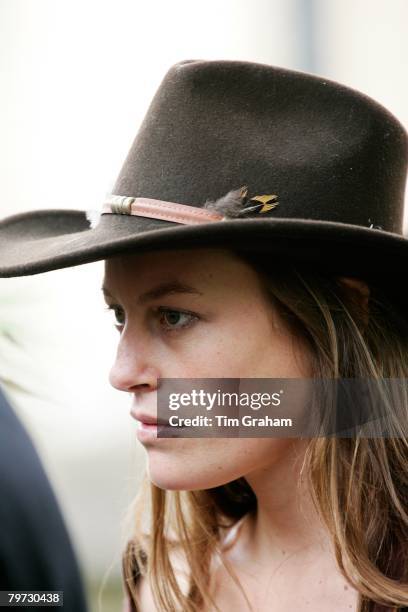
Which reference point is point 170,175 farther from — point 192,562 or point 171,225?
point 192,562

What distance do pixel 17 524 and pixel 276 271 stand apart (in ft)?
2.40

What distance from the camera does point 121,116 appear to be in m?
3.49

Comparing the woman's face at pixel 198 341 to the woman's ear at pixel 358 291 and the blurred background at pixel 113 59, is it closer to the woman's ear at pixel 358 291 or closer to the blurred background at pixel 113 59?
the woman's ear at pixel 358 291

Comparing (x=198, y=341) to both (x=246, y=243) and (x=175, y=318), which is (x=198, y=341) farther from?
(x=246, y=243)

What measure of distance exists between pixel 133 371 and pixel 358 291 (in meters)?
0.42

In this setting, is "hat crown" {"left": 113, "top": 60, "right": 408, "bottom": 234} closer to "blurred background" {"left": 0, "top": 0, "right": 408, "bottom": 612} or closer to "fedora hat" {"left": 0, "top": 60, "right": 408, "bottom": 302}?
"fedora hat" {"left": 0, "top": 60, "right": 408, "bottom": 302}

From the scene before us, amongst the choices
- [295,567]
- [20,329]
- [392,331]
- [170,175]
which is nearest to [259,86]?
[170,175]

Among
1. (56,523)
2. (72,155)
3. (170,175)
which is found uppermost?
(72,155)

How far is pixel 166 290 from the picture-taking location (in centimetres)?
129

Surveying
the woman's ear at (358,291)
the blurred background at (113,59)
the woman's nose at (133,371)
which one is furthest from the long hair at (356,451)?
the blurred background at (113,59)

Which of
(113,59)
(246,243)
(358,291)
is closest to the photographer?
(246,243)

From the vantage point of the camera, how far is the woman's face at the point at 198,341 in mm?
1273

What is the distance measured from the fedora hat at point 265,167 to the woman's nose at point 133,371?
0.18 m

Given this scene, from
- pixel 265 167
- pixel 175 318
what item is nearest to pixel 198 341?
pixel 175 318
